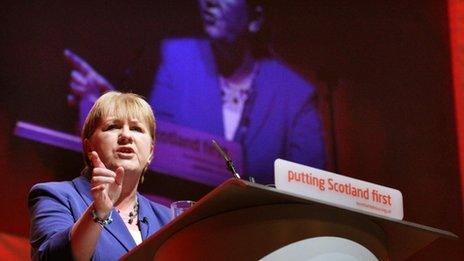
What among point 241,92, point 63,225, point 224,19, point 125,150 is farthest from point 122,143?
point 224,19

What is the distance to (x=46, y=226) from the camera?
1.74m

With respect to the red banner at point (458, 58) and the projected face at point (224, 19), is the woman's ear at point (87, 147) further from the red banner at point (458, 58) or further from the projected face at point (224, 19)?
the red banner at point (458, 58)

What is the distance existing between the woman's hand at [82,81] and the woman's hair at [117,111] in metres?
1.19

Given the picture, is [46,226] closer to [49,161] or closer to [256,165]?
[49,161]

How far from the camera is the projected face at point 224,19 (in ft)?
12.9

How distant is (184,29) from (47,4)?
776 mm

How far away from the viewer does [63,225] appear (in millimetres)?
1754

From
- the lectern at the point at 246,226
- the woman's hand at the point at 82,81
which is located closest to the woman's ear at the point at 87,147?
the lectern at the point at 246,226

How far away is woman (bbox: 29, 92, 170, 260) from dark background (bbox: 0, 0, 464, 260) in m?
1.12

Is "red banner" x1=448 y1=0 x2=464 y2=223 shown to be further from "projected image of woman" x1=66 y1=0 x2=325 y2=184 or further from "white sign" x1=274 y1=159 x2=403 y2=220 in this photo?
"white sign" x1=274 y1=159 x2=403 y2=220

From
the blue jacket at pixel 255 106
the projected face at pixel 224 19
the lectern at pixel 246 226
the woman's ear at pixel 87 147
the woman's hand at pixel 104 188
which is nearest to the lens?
the lectern at pixel 246 226

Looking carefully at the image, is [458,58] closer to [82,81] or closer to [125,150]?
[82,81]

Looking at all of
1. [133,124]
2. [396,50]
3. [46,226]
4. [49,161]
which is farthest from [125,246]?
[396,50]

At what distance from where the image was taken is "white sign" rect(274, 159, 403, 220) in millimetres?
1335
